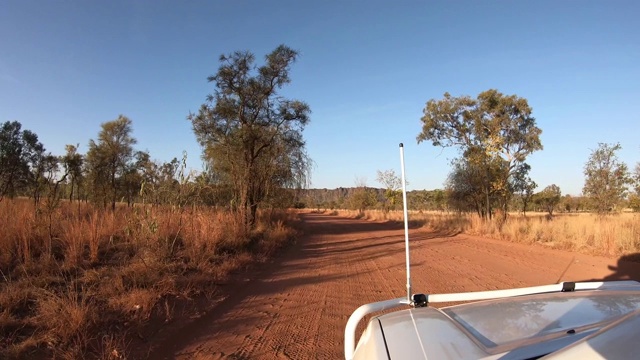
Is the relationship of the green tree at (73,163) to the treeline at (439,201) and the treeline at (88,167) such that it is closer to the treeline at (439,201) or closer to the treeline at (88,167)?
the treeline at (88,167)

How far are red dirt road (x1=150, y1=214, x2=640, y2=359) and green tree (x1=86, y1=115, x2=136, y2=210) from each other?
17.1 m

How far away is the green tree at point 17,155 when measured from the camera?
22.3m

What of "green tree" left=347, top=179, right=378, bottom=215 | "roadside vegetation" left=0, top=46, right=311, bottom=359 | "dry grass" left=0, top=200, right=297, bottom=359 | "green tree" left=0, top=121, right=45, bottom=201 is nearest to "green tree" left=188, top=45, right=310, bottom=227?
"roadside vegetation" left=0, top=46, right=311, bottom=359

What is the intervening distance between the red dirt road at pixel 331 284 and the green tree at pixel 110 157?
17.1 m

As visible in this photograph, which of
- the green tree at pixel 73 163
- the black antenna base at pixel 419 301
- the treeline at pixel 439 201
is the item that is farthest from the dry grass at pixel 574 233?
the green tree at pixel 73 163

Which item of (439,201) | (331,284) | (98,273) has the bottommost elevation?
(331,284)

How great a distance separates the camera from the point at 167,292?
255 inches

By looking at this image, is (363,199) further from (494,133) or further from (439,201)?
(494,133)

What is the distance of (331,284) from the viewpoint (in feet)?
27.3

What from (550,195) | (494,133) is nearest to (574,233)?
(494,133)

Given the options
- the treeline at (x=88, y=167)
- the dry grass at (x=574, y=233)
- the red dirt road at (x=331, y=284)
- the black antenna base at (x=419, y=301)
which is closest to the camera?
the black antenna base at (x=419, y=301)

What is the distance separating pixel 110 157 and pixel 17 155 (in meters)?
5.01

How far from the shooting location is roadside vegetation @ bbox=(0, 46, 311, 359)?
486cm

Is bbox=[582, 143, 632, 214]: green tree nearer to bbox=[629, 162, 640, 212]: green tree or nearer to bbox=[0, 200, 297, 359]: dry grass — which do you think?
bbox=[629, 162, 640, 212]: green tree
